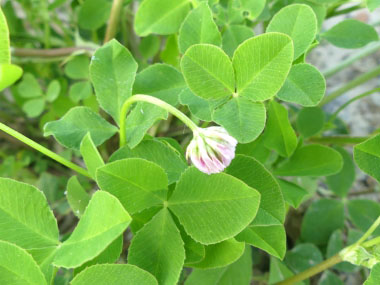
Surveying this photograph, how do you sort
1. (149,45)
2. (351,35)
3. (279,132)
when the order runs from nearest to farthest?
(279,132) < (351,35) < (149,45)

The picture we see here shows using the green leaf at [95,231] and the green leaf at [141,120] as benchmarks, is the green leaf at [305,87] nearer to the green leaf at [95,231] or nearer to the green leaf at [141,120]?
the green leaf at [141,120]

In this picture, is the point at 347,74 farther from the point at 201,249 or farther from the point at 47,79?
the point at 201,249

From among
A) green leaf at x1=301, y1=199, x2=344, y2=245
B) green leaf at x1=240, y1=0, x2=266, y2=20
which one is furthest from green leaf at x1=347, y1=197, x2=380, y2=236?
green leaf at x1=240, y1=0, x2=266, y2=20

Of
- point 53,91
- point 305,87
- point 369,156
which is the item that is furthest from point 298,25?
point 53,91

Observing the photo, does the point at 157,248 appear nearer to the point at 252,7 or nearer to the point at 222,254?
the point at 222,254

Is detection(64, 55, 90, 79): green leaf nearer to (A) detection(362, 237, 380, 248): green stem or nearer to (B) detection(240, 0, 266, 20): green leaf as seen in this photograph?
(B) detection(240, 0, 266, 20): green leaf

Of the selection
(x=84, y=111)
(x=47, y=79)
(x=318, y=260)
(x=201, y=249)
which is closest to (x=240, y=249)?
(x=201, y=249)

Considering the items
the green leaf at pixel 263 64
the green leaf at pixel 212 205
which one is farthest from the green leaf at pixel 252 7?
the green leaf at pixel 212 205
